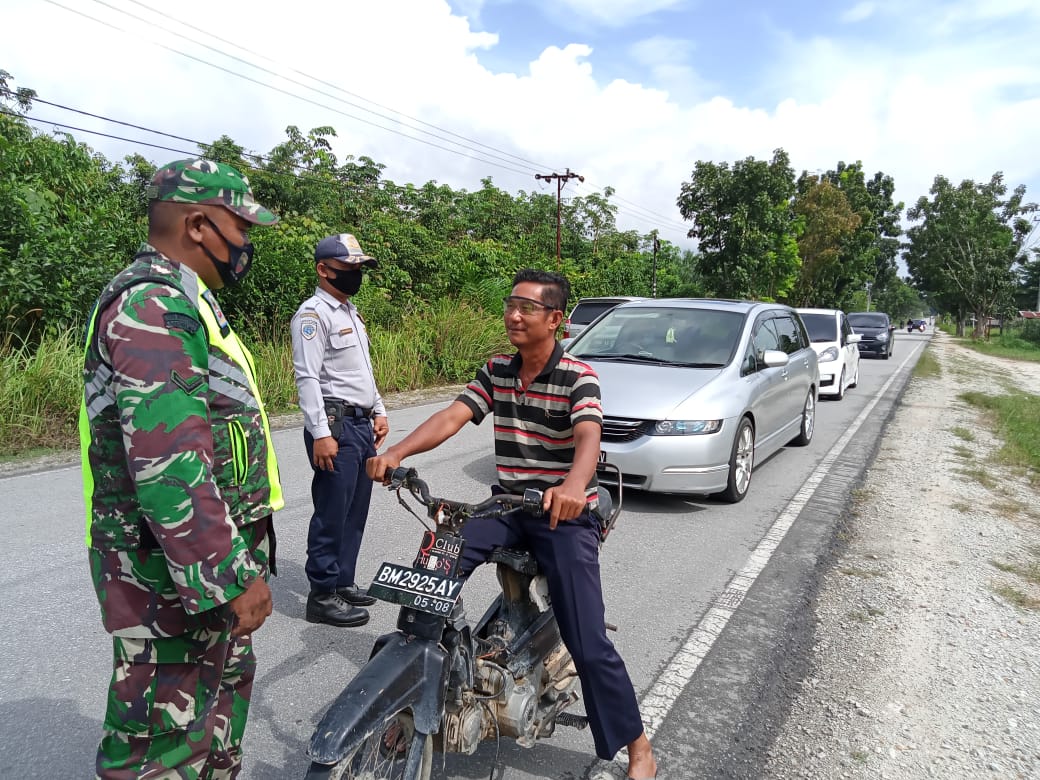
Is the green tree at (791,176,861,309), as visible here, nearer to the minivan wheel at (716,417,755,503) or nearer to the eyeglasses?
the minivan wheel at (716,417,755,503)

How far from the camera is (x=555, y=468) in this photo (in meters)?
2.68

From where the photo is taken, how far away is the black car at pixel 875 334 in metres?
25.5

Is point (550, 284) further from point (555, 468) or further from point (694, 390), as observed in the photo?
point (694, 390)

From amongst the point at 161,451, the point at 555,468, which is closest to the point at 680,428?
the point at 555,468

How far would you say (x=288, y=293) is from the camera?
12.4 metres

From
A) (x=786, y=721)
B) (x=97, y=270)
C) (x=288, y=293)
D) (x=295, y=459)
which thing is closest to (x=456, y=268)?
(x=288, y=293)

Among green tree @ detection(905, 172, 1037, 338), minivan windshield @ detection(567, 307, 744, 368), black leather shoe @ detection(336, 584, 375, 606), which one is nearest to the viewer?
black leather shoe @ detection(336, 584, 375, 606)

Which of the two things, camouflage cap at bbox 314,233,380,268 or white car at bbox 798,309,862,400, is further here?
white car at bbox 798,309,862,400

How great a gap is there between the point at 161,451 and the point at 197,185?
0.65 metres

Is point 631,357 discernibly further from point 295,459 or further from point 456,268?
point 456,268

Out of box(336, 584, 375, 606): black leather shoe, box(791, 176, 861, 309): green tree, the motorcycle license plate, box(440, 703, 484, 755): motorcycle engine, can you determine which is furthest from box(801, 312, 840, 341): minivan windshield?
box(791, 176, 861, 309): green tree

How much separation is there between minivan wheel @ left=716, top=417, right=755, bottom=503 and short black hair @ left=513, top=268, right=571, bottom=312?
3.82 metres

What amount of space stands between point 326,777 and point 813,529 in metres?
4.78

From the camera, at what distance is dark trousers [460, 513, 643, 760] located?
249 cm
